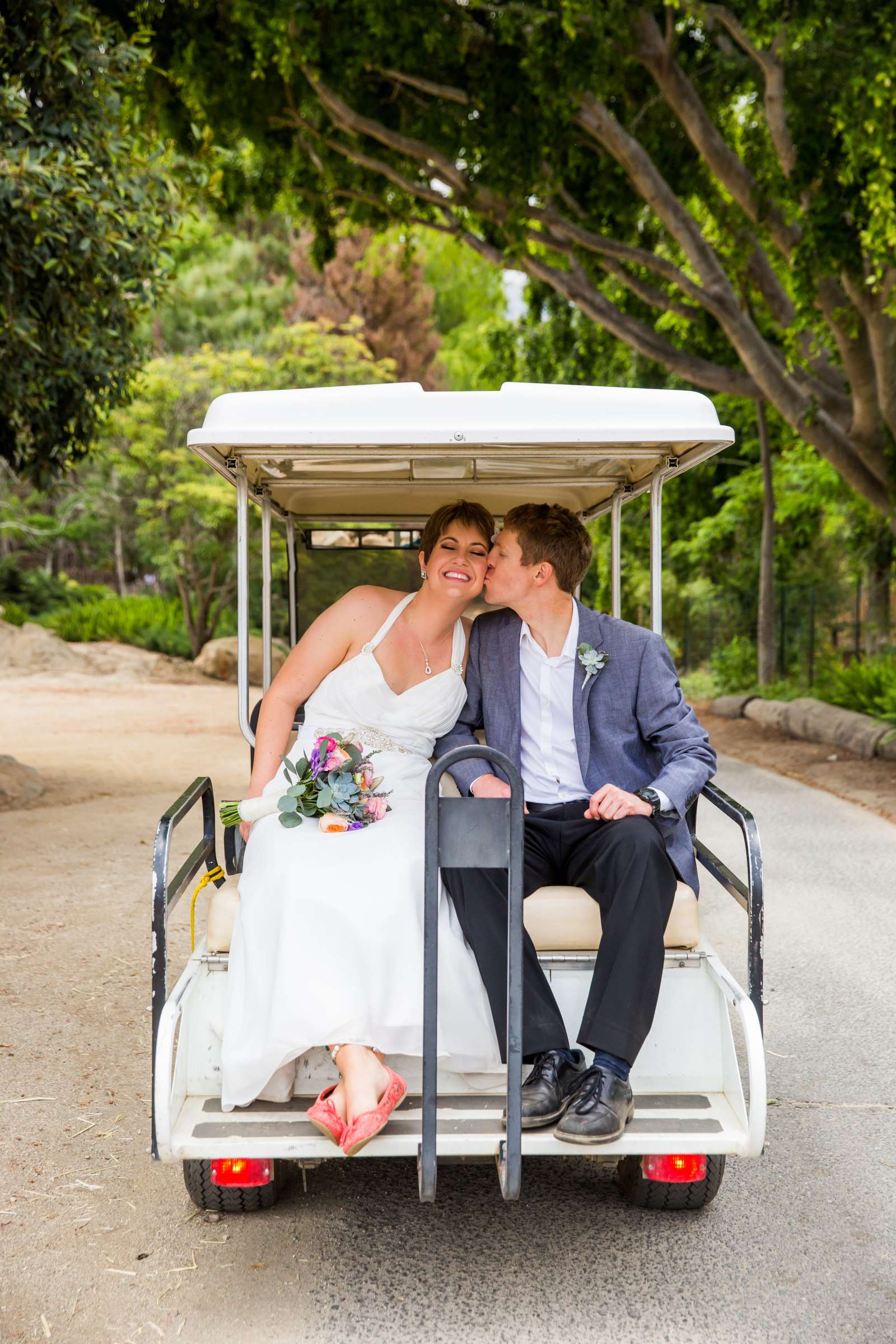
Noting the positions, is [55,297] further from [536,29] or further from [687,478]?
[687,478]

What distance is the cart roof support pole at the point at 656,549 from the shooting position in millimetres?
3982

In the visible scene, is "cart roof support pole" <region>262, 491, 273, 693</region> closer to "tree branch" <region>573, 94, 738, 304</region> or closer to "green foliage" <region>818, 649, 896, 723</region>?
"tree branch" <region>573, 94, 738, 304</region>

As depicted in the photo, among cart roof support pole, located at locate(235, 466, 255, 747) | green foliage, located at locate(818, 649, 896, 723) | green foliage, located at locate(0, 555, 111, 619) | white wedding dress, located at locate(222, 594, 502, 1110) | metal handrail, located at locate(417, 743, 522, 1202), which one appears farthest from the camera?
green foliage, located at locate(0, 555, 111, 619)

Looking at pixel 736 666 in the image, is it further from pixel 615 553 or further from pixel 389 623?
pixel 389 623

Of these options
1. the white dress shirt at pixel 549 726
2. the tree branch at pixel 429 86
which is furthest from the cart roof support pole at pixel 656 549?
the tree branch at pixel 429 86

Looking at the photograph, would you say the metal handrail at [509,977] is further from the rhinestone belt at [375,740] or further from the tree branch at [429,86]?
the tree branch at [429,86]

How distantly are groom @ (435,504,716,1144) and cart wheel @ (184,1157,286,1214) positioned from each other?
0.78 m

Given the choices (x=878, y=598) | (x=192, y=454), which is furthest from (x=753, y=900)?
(x=192, y=454)

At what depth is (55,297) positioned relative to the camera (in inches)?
278

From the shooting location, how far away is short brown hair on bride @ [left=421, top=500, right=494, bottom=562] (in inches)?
143

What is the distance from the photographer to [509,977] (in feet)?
8.11

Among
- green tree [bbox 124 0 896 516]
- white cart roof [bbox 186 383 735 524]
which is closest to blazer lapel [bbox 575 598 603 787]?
white cart roof [bbox 186 383 735 524]

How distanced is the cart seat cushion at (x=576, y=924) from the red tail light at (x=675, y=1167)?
1.65ft

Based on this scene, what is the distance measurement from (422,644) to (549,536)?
508 mm
